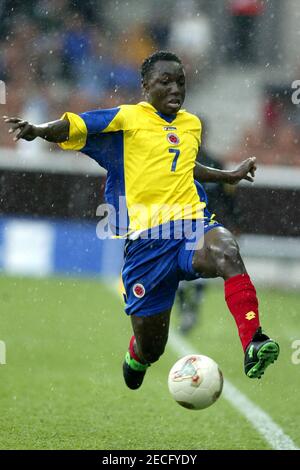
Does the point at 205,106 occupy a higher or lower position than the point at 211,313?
higher

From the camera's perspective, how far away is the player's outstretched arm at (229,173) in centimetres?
562

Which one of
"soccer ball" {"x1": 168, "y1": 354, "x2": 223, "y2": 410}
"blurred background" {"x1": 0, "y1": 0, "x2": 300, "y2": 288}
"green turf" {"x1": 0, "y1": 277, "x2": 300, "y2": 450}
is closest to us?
"soccer ball" {"x1": 168, "y1": 354, "x2": 223, "y2": 410}

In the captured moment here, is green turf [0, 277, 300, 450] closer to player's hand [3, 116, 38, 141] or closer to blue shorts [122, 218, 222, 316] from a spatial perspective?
blue shorts [122, 218, 222, 316]

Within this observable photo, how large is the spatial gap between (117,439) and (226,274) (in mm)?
1286

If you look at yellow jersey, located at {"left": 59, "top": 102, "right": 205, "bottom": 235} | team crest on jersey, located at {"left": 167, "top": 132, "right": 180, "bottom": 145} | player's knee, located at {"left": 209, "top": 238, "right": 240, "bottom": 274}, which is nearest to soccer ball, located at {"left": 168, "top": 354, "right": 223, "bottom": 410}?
player's knee, located at {"left": 209, "top": 238, "right": 240, "bottom": 274}

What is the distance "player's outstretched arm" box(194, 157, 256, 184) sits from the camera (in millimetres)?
5625

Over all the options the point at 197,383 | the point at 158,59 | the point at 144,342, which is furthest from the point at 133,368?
the point at 158,59

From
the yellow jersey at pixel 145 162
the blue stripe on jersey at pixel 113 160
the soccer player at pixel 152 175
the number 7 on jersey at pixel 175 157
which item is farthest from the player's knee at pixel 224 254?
the blue stripe on jersey at pixel 113 160

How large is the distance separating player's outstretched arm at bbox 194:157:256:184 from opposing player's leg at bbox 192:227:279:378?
57 centimetres

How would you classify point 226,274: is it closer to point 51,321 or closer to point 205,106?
point 51,321

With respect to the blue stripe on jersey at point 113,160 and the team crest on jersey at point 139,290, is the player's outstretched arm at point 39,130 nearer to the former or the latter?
the blue stripe on jersey at point 113,160

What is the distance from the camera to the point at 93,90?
1441cm

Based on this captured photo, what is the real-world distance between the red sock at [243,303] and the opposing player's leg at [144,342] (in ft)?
2.81
